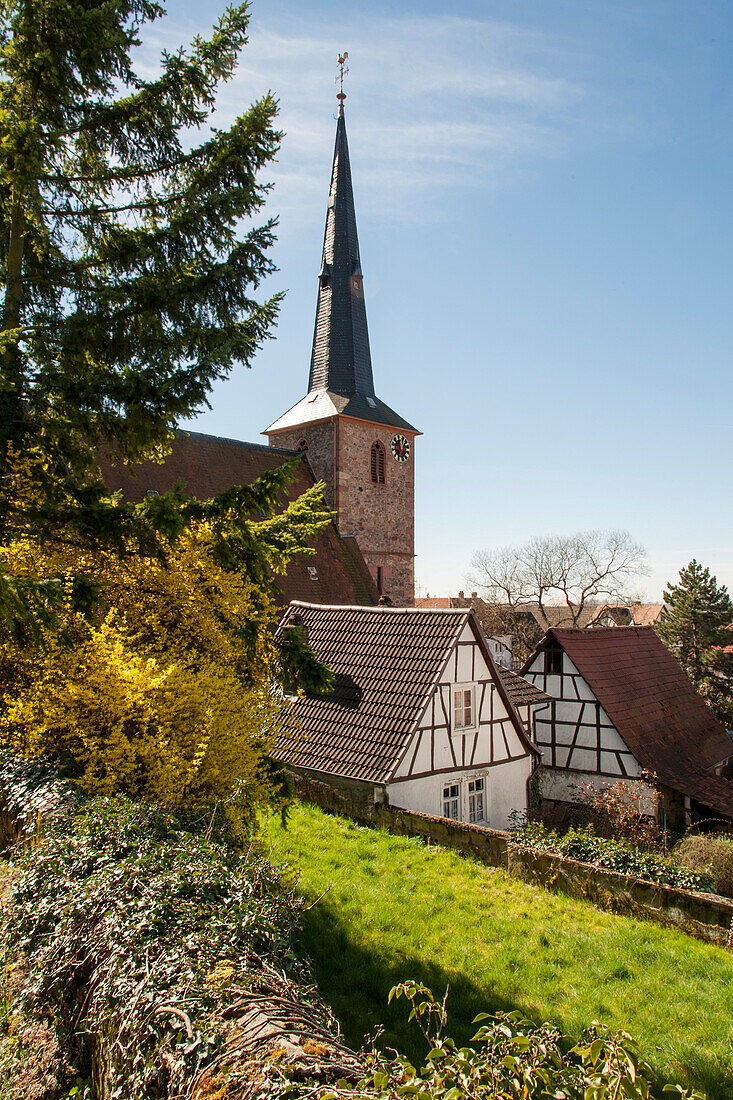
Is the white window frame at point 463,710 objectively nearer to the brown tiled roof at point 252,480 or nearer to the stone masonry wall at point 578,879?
the stone masonry wall at point 578,879

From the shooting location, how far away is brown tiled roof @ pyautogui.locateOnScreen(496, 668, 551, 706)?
16203 millimetres

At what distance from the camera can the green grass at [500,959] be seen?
16.0 feet

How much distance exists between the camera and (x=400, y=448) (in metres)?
32.1

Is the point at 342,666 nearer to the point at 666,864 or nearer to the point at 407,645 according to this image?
the point at 407,645

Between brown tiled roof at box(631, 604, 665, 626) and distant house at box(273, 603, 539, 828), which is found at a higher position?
brown tiled roof at box(631, 604, 665, 626)

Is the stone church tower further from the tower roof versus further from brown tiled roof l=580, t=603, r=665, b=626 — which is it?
brown tiled roof l=580, t=603, r=665, b=626

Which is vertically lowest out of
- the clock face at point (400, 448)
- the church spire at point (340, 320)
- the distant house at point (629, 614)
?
the distant house at point (629, 614)

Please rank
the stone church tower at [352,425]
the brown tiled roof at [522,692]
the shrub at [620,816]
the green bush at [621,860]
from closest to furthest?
the green bush at [621,860], the shrub at [620,816], the brown tiled roof at [522,692], the stone church tower at [352,425]

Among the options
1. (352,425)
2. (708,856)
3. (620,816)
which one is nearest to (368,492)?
(352,425)

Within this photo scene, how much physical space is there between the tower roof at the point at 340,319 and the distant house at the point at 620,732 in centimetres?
1521

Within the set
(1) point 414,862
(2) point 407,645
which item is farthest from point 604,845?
(2) point 407,645

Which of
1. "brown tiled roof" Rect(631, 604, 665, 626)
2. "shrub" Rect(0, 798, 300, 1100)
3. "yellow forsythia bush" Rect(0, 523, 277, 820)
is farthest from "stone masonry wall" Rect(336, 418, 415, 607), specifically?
"brown tiled roof" Rect(631, 604, 665, 626)

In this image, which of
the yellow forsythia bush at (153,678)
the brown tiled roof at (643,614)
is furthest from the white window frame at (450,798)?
the brown tiled roof at (643,614)

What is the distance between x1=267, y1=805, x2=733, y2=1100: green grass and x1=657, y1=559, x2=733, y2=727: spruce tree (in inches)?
1127
